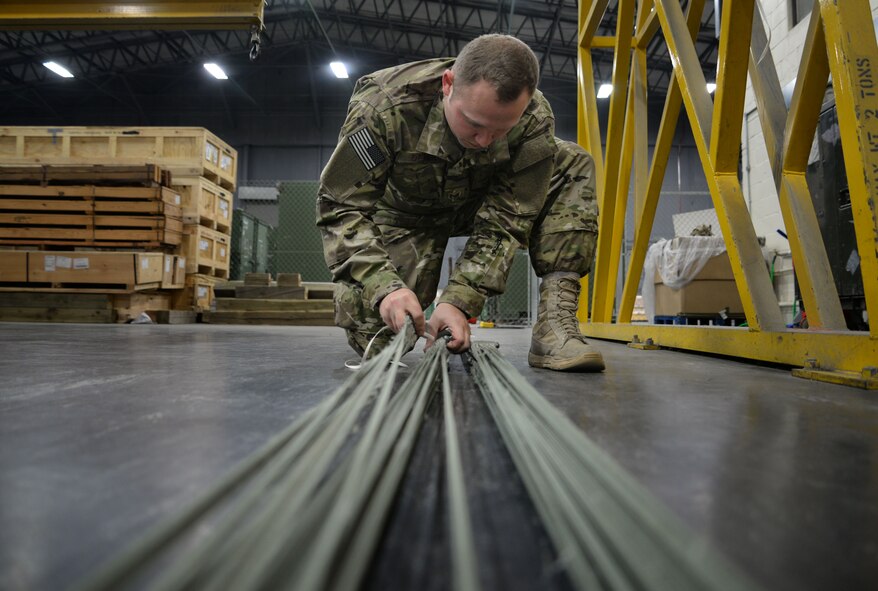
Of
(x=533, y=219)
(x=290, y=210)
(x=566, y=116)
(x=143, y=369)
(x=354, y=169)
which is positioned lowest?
(x=143, y=369)

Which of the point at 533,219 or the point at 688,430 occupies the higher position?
the point at 533,219

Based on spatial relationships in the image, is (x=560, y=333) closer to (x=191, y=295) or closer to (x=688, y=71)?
(x=688, y=71)

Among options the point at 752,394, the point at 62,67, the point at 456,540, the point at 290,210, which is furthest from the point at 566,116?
the point at 456,540

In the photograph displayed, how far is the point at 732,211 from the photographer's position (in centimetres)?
173

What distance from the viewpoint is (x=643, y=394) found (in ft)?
3.78

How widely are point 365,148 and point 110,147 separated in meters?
5.39

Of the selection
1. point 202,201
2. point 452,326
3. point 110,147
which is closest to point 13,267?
point 110,147

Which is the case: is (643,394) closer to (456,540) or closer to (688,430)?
(688,430)

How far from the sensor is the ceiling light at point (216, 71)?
40.9 feet

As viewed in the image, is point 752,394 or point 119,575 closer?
point 119,575

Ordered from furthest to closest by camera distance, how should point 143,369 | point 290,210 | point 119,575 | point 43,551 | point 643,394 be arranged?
point 290,210 → point 143,369 → point 643,394 → point 43,551 → point 119,575

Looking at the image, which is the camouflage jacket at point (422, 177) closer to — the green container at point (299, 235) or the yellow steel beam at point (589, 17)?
the yellow steel beam at point (589, 17)

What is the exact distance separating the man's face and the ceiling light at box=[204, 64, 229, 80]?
13.5 meters

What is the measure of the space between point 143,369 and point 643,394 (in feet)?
4.78
